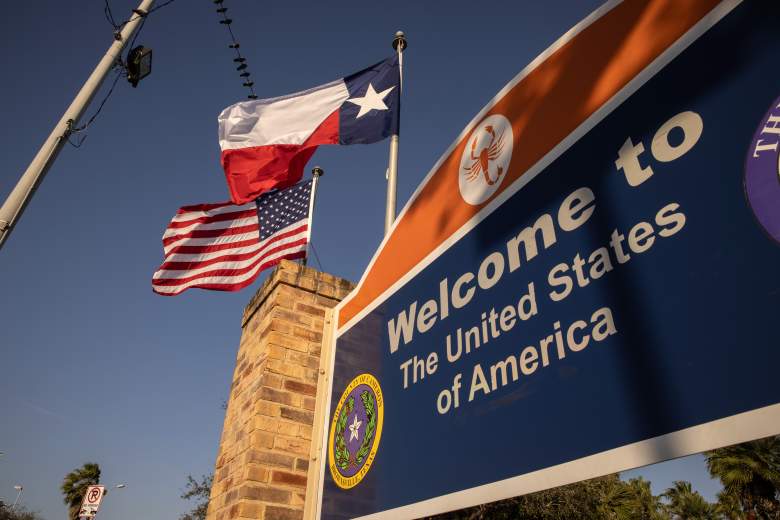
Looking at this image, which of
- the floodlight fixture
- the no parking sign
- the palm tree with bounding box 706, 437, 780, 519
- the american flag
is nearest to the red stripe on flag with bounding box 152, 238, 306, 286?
the american flag

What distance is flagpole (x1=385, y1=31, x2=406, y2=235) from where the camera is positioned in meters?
3.32

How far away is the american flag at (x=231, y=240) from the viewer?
16.9 feet

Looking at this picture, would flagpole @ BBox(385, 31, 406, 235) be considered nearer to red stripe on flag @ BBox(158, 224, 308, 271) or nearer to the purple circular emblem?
the purple circular emblem

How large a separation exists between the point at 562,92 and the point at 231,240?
15.0ft

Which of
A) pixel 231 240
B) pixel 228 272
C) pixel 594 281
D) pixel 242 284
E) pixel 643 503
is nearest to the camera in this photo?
pixel 594 281

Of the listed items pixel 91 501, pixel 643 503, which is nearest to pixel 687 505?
pixel 643 503

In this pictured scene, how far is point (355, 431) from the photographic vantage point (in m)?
2.12

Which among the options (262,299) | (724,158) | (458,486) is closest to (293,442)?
(262,299)

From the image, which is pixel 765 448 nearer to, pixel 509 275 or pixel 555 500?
pixel 555 500

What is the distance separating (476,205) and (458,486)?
0.92 m

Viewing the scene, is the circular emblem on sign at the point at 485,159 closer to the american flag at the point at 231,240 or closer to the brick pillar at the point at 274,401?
the brick pillar at the point at 274,401

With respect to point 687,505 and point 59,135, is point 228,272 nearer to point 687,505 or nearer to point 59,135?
point 59,135

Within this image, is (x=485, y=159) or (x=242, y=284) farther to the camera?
(x=242, y=284)

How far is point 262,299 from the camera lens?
3.81 metres
